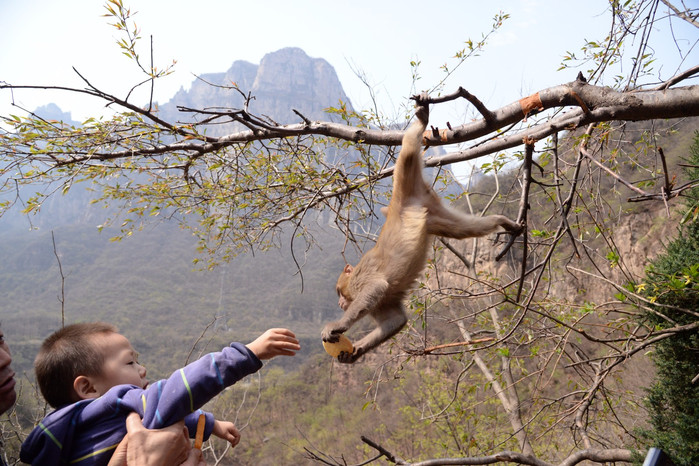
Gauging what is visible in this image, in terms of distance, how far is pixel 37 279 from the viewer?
44.4 m

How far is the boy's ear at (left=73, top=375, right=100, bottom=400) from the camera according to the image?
6.93ft

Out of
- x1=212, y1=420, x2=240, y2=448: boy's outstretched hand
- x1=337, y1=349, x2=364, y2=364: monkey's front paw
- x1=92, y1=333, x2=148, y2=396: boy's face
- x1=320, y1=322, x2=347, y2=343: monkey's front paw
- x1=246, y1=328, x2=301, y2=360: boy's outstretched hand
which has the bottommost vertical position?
x1=212, y1=420, x2=240, y2=448: boy's outstretched hand

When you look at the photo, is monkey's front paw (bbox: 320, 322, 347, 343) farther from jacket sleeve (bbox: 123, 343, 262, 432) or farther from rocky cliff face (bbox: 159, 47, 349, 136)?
rocky cliff face (bbox: 159, 47, 349, 136)

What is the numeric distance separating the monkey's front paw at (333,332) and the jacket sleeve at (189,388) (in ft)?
4.87

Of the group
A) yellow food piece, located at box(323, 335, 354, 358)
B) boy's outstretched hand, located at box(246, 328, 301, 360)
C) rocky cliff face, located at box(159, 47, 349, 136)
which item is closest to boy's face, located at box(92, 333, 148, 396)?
boy's outstretched hand, located at box(246, 328, 301, 360)

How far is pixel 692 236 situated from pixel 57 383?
24.2 ft

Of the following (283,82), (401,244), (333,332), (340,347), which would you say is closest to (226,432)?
(340,347)

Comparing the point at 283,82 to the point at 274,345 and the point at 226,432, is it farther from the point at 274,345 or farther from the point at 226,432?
the point at 274,345

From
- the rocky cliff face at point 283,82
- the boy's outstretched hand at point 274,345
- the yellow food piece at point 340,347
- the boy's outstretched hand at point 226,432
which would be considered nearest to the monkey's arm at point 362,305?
the yellow food piece at point 340,347

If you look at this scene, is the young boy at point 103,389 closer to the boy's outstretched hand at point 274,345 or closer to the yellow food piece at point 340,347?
the boy's outstretched hand at point 274,345

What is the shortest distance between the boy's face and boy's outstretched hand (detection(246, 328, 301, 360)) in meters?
0.70

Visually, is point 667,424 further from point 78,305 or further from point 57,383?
point 78,305

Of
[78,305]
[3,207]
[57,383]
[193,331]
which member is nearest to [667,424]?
[57,383]

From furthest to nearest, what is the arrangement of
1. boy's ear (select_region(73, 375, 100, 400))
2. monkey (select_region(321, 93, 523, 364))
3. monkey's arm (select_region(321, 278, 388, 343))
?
1. monkey (select_region(321, 93, 523, 364))
2. monkey's arm (select_region(321, 278, 388, 343))
3. boy's ear (select_region(73, 375, 100, 400))
